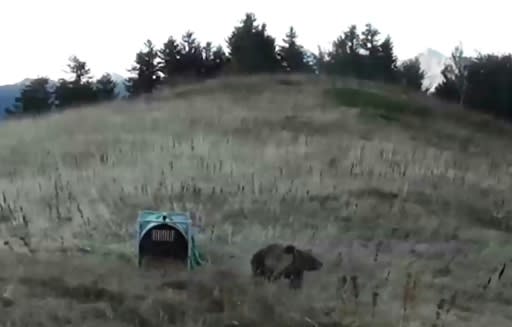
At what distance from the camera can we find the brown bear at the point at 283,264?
755 centimetres

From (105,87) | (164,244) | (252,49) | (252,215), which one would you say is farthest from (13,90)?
(164,244)

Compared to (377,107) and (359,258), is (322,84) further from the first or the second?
(359,258)

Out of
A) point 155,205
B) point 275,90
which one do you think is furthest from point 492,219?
point 275,90

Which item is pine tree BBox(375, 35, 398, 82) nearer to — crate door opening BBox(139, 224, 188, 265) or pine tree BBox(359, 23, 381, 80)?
pine tree BBox(359, 23, 381, 80)

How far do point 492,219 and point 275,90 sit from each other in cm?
1949

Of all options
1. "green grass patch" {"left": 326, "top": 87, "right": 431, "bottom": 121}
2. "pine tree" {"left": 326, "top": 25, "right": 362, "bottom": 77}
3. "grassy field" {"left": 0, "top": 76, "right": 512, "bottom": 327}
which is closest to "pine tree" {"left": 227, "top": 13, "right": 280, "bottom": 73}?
"pine tree" {"left": 326, "top": 25, "right": 362, "bottom": 77}

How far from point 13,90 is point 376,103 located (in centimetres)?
2534

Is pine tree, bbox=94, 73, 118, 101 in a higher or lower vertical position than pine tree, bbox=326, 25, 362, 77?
lower

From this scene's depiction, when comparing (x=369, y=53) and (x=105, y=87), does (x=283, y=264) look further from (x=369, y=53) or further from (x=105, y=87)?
A: (x=369, y=53)

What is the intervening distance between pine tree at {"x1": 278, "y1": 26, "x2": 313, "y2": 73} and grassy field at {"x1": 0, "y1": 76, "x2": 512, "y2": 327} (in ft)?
52.0

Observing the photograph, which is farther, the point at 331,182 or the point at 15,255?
the point at 331,182

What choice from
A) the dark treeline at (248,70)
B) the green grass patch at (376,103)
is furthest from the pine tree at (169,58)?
the green grass patch at (376,103)

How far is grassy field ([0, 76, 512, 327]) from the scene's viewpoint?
6.50 metres

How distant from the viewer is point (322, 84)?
33.4 m
